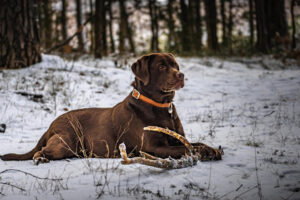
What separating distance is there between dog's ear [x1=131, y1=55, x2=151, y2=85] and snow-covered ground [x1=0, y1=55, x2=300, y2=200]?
114 centimetres

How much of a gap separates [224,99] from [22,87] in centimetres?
499

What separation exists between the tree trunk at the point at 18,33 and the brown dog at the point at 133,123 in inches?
179

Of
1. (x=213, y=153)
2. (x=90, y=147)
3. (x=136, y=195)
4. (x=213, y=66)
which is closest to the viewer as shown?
(x=136, y=195)

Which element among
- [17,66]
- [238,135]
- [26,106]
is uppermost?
[17,66]

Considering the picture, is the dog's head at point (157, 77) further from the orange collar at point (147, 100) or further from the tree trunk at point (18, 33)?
the tree trunk at point (18, 33)

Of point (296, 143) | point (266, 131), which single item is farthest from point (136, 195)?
point (266, 131)

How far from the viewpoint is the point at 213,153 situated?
10.3 ft

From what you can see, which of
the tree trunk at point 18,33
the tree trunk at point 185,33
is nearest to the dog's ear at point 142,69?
the tree trunk at point 18,33

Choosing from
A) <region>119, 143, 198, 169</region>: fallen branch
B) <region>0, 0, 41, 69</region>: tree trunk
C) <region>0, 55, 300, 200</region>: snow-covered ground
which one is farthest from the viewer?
<region>0, 0, 41, 69</region>: tree trunk

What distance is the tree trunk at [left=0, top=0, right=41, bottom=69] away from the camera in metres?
7.39

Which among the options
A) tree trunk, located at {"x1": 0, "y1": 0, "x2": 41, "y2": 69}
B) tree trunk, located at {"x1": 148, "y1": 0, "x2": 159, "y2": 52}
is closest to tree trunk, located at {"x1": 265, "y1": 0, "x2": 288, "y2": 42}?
tree trunk, located at {"x1": 148, "y1": 0, "x2": 159, "y2": 52}

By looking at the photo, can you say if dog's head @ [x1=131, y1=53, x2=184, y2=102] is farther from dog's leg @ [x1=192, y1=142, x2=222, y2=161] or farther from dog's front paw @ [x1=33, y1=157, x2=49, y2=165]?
dog's front paw @ [x1=33, y1=157, x2=49, y2=165]

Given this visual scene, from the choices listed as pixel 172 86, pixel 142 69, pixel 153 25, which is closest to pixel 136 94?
pixel 142 69

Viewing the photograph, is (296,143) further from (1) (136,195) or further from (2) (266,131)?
(1) (136,195)
